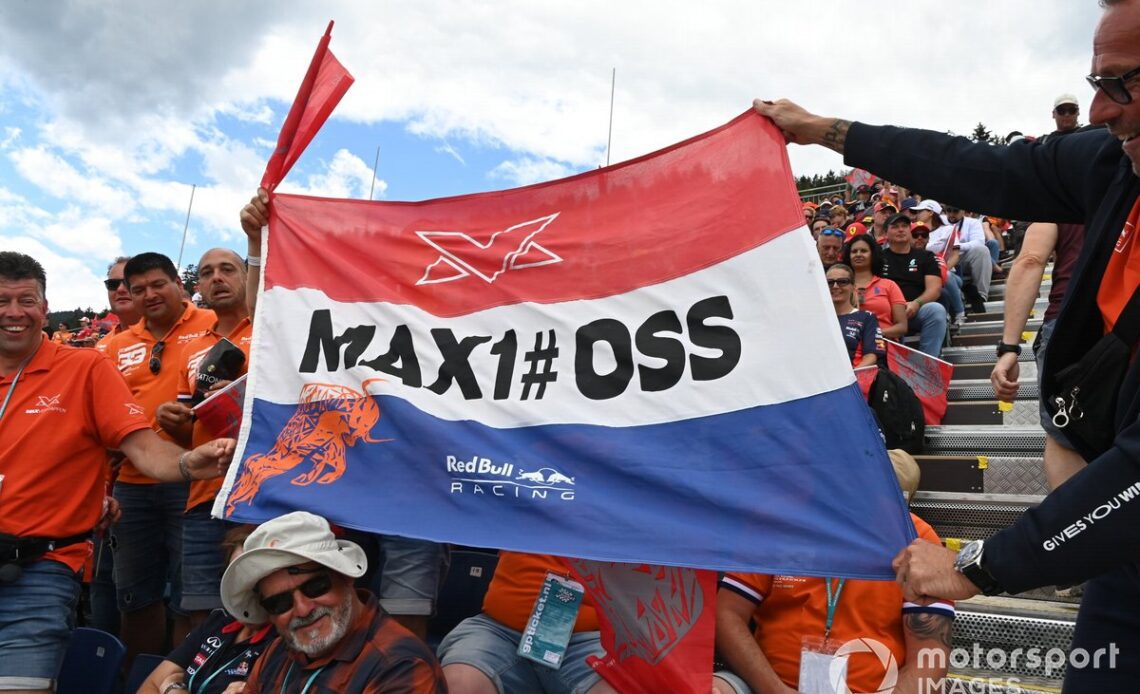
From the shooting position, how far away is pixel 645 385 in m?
2.49

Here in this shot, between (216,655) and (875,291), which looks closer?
(216,655)

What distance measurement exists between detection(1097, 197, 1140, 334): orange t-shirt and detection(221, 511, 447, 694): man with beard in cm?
208

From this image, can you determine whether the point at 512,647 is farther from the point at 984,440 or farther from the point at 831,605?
the point at 984,440

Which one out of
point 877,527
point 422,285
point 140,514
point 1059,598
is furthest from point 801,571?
point 140,514

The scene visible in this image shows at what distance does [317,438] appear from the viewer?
2.91 metres

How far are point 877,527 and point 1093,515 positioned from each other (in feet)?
1.78

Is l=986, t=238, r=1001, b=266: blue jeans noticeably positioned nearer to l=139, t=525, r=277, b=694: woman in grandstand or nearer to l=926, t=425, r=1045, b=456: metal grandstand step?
l=926, t=425, r=1045, b=456: metal grandstand step

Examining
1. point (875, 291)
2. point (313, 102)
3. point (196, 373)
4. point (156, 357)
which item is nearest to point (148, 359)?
point (156, 357)

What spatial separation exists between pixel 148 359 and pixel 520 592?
2.62 m

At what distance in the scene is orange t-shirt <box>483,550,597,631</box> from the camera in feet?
10.3

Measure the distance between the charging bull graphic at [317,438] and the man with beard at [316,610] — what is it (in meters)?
0.21

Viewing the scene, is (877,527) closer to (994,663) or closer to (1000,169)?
(1000,169)

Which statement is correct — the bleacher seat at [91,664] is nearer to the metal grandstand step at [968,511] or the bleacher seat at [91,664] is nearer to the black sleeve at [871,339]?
the metal grandstand step at [968,511]

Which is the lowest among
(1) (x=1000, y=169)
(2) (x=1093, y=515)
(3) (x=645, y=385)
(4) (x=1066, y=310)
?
(2) (x=1093, y=515)
